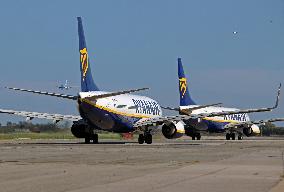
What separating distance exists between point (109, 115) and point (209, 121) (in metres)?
36.2

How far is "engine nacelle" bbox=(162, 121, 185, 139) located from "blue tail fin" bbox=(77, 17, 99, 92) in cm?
935

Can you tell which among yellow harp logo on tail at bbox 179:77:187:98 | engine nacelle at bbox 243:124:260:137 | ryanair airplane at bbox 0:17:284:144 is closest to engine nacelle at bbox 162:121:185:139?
ryanair airplane at bbox 0:17:284:144

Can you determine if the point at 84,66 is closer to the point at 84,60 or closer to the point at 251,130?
the point at 84,60

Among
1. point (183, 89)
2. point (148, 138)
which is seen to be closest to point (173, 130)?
point (148, 138)

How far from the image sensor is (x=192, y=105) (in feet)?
283

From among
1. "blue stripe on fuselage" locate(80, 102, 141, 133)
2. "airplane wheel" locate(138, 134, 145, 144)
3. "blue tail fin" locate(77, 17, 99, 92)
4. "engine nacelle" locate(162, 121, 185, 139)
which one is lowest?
"airplane wheel" locate(138, 134, 145, 144)

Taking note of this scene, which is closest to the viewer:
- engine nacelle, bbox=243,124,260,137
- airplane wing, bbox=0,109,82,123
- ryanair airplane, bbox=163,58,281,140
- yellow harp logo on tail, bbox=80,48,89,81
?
yellow harp logo on tail, bbox=80,48,89,81

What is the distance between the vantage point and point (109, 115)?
57.7 meters

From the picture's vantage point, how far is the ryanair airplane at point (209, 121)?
85.6 m

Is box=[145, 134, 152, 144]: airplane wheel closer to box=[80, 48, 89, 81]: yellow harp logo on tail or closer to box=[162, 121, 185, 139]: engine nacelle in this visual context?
box=[162, 121, 185, 139]: engine nacelle

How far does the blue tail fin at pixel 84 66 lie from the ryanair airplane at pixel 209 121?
25.7 metres

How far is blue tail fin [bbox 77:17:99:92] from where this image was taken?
5528 centimetres

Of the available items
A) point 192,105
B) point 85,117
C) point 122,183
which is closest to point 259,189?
point 122,183

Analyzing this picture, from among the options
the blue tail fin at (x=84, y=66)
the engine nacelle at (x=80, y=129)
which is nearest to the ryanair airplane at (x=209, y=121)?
the engine nacelle at (x=80, y=129)
